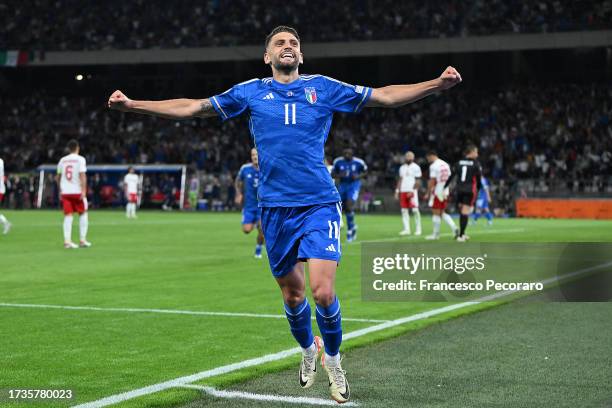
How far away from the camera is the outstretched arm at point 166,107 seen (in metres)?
5.95

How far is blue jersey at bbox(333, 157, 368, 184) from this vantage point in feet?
72.5

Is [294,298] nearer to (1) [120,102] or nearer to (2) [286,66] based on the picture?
(2) [286,66]

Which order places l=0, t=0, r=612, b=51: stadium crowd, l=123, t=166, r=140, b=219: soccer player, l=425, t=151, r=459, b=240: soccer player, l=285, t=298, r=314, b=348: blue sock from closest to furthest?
l=285, t=298, r=314, b=348: blue sock, l=425, t=151, r=459, b=240: soccer player, l=123, t=166, r=140, b=219: soccer player, l=0, t=0, r=612, b=51: stadium crowd

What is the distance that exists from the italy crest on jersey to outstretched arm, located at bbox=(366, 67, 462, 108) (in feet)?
1.28

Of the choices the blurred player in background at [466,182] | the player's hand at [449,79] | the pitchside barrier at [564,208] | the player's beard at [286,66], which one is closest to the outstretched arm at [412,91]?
the player's hand at [449,79]

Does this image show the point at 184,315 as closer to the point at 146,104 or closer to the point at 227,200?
the point at 146,104

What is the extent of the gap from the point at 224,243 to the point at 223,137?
109 ft

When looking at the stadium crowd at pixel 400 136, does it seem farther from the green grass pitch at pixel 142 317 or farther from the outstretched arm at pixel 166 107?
the outstretched arm at pixel 166 107

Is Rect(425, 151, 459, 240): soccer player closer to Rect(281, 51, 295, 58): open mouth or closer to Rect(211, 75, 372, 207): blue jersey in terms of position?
Rect(211, 75, 372, 207): blue jersey

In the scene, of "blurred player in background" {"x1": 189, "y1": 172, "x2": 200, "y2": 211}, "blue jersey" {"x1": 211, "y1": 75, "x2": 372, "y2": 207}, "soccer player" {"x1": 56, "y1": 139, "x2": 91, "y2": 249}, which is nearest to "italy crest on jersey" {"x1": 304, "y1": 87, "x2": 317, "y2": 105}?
"blue jersey" {"x1": 211, "y1": 75, "x2": 372, "y2": 207}

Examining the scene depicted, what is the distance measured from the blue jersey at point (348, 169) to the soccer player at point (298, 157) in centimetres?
1599

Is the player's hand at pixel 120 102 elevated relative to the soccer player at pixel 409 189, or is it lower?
elevated

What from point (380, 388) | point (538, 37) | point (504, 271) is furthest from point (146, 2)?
point (380, 388)

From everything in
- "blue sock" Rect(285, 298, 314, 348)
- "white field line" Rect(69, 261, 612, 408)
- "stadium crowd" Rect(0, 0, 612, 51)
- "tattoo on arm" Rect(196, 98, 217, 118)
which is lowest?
"white field line" Rect(69, 261, 612, 408)
